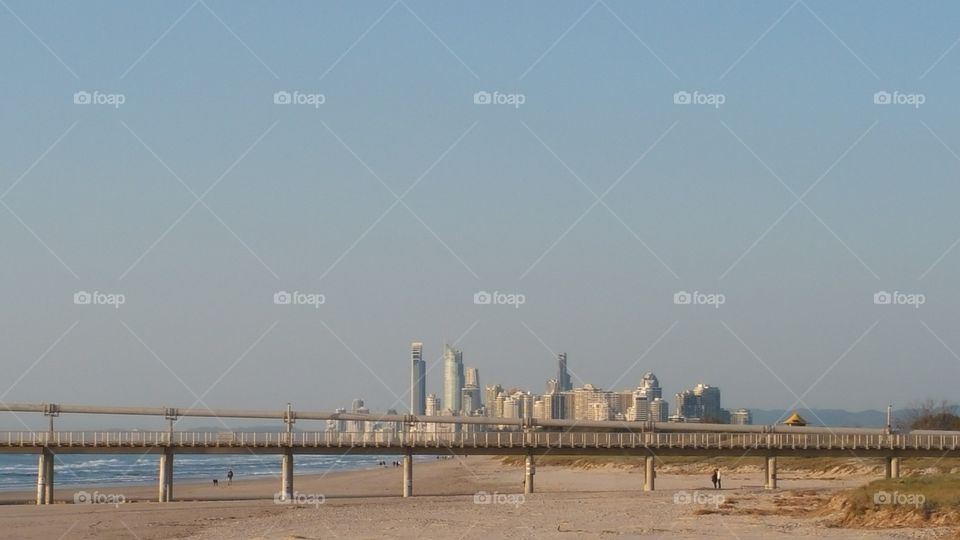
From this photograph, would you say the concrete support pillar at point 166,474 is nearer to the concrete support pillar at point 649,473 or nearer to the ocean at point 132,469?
the concrete support pillar at point 649,473

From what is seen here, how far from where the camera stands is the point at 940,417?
375ft

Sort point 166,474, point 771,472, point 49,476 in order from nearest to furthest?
point 49,476, point 166,474, point 771,472

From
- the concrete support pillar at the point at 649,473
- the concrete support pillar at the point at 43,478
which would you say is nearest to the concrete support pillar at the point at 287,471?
the concrete support pillar at the point at 43,478

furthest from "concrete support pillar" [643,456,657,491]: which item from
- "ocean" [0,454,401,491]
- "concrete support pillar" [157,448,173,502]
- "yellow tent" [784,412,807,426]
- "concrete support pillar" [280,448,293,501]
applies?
Result: "ocean" [0,454,401,491]

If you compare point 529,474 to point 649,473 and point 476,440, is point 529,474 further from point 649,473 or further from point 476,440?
point 649,473

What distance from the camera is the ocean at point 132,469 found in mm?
82000

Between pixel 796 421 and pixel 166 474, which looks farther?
pixel 796 421

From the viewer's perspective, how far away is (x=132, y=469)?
101m

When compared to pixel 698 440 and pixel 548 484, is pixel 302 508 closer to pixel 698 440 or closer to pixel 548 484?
pixel 698 440

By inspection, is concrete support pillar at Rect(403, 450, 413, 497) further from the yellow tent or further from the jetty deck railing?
the yellow tent

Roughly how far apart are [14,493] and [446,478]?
31365 millimetres

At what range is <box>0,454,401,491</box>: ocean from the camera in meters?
82.0

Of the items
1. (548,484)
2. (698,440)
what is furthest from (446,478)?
(698,440)

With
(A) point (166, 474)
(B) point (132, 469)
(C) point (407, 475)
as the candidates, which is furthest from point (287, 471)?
(B) point (132, 469)
